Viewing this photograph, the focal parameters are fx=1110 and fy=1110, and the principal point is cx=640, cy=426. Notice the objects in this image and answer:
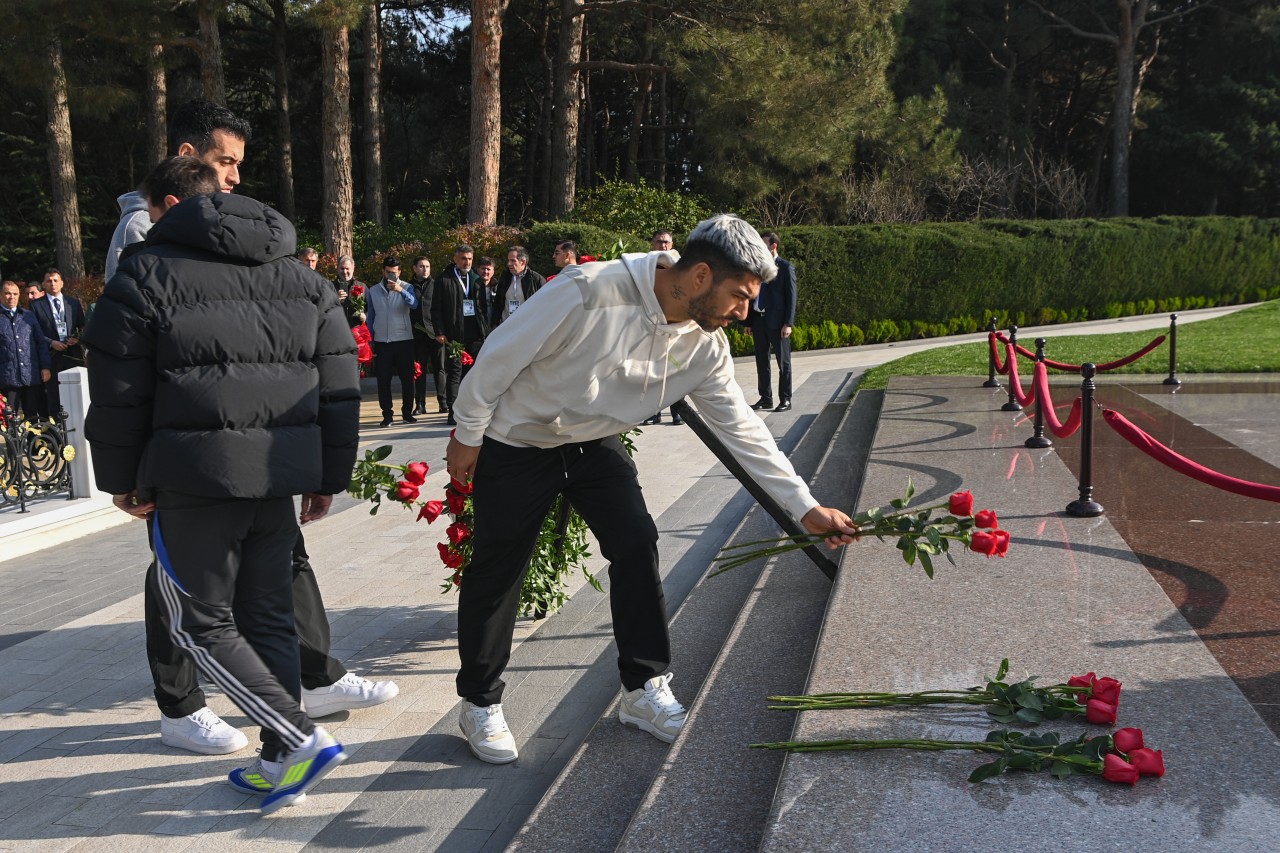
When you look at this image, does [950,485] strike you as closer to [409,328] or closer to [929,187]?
[409,328]

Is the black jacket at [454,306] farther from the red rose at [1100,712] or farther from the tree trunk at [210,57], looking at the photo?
the tree trunk at [210,57]

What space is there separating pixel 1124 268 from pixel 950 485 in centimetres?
2139

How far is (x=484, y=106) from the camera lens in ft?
66.2

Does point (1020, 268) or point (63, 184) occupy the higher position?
point (63, 184)

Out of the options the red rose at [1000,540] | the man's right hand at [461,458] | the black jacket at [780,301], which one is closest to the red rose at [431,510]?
the man's right hand at [461,458]

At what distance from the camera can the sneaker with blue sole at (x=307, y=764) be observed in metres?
3.34

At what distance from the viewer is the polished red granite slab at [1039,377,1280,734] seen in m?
3.81

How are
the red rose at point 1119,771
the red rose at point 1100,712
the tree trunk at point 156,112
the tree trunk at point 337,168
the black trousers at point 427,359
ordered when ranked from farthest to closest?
the tree trunk at point 156,112 < the tree trunk at point 337,168 < the black trousers at point 427,359 < the red rose at point 1100,712 < the red rose at point 1119,771

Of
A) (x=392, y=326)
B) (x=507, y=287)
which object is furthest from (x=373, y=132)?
(x=507, y=287)

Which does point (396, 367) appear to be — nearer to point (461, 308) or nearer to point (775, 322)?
point (461, 308)

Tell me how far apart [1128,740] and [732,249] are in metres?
1.62

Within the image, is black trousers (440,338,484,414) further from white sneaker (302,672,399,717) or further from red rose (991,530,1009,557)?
red rose (991,530,1009,557)

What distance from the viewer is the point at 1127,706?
3219mm

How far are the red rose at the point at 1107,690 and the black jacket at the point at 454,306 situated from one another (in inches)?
Answer: 393
